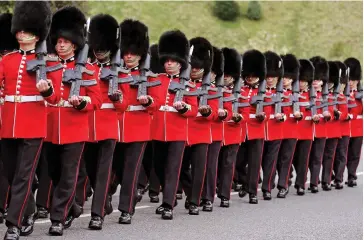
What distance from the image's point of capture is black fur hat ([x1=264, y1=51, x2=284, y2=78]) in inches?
476

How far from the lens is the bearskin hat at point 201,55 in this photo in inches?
402

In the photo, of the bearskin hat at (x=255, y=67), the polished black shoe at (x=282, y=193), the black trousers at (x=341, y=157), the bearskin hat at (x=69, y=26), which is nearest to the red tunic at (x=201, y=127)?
the bearskin hat at (x=255, y=67)

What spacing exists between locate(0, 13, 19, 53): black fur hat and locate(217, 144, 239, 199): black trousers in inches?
124

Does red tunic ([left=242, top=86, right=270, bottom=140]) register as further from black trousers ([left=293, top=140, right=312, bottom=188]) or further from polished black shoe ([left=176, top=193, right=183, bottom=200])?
black trousers ([left=293, top=140, right=312, bottom=188])

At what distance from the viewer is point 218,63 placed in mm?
10820

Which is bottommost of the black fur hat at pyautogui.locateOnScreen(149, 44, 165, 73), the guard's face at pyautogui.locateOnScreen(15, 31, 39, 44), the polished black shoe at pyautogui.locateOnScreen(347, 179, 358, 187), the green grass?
the green grass

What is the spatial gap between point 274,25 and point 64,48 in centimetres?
6740

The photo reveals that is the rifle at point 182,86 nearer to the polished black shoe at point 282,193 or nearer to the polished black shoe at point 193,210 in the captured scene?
the polished black shoe at point 193,210

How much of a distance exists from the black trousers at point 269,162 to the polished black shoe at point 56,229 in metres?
4.41

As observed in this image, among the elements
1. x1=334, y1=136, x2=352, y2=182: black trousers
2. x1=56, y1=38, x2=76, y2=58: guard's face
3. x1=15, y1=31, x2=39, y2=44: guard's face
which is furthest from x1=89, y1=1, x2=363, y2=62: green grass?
x1=15, y1=31, x2=39, y2=44: guard's face

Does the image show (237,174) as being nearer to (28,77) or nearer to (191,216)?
(191,216)

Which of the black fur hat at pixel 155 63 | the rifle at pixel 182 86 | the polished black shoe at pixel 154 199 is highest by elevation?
the rifle at pixel 182 86

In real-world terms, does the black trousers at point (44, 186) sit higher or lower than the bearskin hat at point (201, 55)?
lower

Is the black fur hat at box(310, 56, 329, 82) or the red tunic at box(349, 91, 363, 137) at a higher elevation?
the black fur hat at box(310, 56, 329, 82)
